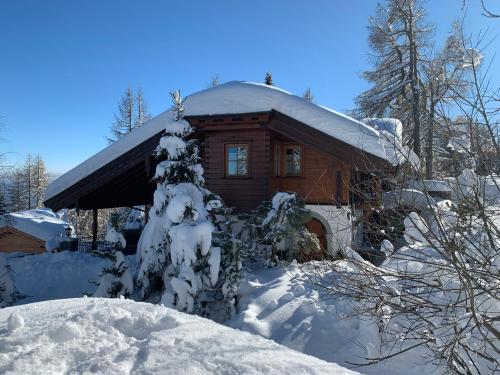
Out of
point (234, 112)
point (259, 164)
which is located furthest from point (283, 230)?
point (234, 112)

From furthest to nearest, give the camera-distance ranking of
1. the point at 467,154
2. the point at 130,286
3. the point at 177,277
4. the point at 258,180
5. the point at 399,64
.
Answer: the point at 399,64, the point at 258,180, the point at 130,286, the point at 177,277, the point at 467,154

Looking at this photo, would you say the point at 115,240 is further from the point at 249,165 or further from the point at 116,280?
the point at 249,165

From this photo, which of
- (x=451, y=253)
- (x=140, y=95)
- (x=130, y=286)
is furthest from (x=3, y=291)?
(x=140, y=95)

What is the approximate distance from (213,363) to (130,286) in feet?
25.7

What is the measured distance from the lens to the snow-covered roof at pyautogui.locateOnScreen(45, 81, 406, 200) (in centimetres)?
1069

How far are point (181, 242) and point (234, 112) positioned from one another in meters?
4.90

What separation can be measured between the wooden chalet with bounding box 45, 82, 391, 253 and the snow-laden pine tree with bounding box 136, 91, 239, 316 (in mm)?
1853

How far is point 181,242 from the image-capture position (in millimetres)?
8625

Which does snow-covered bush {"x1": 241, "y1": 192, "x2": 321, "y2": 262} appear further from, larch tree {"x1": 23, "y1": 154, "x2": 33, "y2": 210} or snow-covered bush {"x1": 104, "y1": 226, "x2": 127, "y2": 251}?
larch tree {"x1": 23, "y1": 154, "x2": 33, "y2": 210}

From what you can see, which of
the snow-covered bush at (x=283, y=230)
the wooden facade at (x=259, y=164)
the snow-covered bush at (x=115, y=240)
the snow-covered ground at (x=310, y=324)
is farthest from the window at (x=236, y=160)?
the snow-covered bush at (x=115, y=240)

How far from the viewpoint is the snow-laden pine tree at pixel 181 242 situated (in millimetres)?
8641

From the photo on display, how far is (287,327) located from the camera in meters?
8.04

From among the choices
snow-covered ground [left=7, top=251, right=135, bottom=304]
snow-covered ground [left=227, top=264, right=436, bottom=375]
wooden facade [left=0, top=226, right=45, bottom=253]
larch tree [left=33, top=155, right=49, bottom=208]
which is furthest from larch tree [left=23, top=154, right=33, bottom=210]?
snow-covered ground [left=227, top=264, right=436, bottom=375]

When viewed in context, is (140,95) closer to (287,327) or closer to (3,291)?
(3,291)
